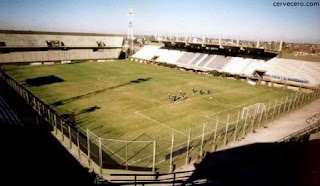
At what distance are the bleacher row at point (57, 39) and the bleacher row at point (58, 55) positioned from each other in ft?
7.08

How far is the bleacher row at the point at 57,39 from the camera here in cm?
5900

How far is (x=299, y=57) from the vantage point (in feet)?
165

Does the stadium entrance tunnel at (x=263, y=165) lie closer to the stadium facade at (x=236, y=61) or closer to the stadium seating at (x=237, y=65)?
the stadium facade at (x=236, y=61)

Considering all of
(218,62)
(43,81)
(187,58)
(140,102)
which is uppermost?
(187,58)

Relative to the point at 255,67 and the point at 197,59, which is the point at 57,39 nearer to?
the point at 197,59

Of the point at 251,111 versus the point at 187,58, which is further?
the point at 187,58

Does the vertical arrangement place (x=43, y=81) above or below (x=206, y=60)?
below

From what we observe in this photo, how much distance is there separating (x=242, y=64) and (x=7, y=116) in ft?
157

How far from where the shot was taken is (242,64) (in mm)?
54000

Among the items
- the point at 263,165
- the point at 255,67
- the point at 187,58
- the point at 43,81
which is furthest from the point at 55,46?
the point at 263,165

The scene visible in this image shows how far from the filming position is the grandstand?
191 feet

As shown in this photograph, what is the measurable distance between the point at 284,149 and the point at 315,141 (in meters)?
2.72

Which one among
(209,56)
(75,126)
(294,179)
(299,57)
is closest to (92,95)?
(75,126)

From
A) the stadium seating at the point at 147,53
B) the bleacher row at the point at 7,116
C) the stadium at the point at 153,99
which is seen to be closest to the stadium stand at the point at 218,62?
the stadium at the point at 153,99
